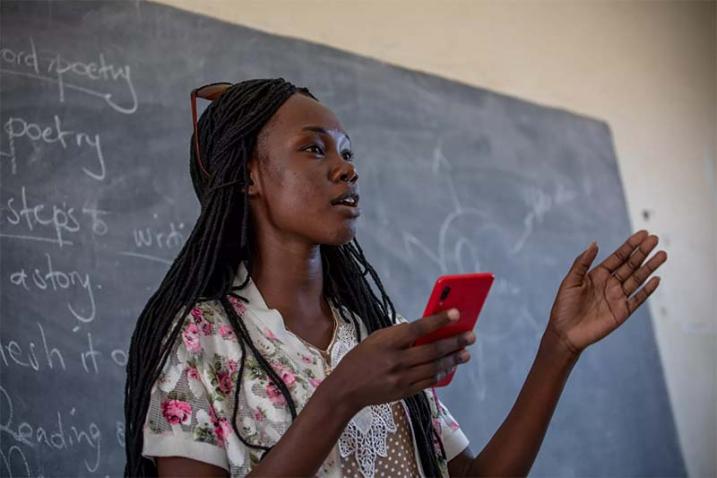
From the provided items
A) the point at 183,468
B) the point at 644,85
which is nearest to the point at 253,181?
the point at 183,468

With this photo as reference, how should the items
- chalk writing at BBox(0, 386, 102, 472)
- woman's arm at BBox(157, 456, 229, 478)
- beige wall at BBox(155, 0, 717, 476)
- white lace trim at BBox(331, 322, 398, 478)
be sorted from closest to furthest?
woman's arm at BBox(157, 456, 229, 478), white lace trim at BBox(331, 322, 398, 478), chalk writing at BBox(0, 386, 102, 472), beige wall at BBox(155, 0, 717, 476)

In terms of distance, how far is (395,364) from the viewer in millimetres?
Answer: 970

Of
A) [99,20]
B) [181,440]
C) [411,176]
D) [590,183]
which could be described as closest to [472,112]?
[411,176]

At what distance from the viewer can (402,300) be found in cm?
253

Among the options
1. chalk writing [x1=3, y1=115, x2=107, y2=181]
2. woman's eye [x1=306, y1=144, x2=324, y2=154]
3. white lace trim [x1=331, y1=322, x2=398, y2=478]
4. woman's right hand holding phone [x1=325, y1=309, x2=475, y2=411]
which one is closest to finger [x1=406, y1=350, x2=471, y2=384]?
woman's right hand holding phone [x1=325, y1=309, x2=475, y2=411]

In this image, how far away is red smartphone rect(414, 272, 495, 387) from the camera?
98 centimetres

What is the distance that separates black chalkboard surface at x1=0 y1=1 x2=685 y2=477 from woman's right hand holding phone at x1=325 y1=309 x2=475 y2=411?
1.00 m

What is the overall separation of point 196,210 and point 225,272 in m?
0.78

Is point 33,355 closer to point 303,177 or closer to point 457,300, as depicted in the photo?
point 303,177

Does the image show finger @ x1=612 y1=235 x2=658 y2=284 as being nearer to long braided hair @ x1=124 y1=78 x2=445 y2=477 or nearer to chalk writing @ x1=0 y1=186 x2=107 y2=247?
long braided hair @ x1=124 y1=78 x2=445 y2=477

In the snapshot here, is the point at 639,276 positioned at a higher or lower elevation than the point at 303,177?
lower

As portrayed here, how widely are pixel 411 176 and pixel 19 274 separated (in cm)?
127

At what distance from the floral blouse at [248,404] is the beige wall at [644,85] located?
1.56 meters

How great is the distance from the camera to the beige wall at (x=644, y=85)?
2.86 metres
